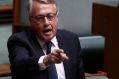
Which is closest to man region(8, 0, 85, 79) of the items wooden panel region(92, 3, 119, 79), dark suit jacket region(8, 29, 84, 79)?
dark suit jacket region(8, 29, 84, 79)

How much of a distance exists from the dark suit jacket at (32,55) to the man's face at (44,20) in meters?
0.06

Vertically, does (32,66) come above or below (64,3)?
below

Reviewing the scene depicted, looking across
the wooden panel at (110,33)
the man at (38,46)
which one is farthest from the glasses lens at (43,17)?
the wooden panel at (110,33)

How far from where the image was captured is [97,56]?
1760mm

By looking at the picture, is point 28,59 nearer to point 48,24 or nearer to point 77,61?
point 48,24

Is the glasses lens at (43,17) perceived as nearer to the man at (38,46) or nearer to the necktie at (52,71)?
the man at (38,46)

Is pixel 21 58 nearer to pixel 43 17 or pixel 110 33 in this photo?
pixel 43 17

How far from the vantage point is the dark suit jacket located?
4.00ft

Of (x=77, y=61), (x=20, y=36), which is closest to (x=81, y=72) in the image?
(x=77, y=61)

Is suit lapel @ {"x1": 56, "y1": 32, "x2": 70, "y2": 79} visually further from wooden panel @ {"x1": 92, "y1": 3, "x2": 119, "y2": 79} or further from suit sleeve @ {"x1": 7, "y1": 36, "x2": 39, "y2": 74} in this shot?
wooden panel @ {"x1": 92, "y1": 3, "x2": 119, "y2": 79}

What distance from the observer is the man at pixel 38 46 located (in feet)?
4.00

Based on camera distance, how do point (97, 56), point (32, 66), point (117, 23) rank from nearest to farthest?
1. point (32, 66)
2. point (97, 56)
3. point (117, 23)

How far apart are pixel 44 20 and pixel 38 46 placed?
0.38 ft

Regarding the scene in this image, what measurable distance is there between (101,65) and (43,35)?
2.02 ft
